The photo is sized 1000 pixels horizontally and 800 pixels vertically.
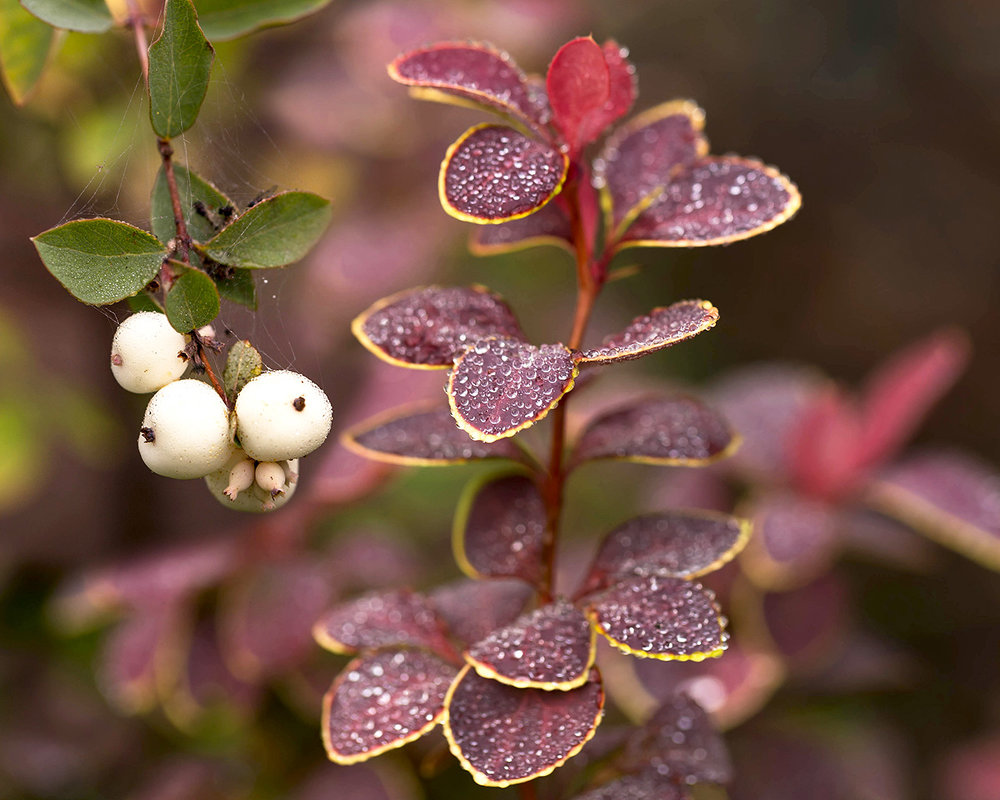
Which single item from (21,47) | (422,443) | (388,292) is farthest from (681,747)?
(388,292)

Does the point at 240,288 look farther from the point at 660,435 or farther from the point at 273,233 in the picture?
the point at 660,435

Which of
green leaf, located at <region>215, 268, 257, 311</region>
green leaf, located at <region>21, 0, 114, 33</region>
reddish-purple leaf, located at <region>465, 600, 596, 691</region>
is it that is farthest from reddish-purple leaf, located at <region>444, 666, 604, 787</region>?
green leaf, located at <region>21, 0, 114, 33</region>

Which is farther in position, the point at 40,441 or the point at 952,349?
the point at 40,441

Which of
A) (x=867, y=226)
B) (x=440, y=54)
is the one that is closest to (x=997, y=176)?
(x=867, y=226)

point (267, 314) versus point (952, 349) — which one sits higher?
point (952, 349)

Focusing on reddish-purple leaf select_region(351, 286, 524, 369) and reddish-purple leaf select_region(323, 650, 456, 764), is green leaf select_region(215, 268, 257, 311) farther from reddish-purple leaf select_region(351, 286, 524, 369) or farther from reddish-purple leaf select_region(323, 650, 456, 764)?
reddish-purple leaf select_region(323, 650, 456, 764)

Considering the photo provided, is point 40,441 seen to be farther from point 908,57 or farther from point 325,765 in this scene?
point 908,57
